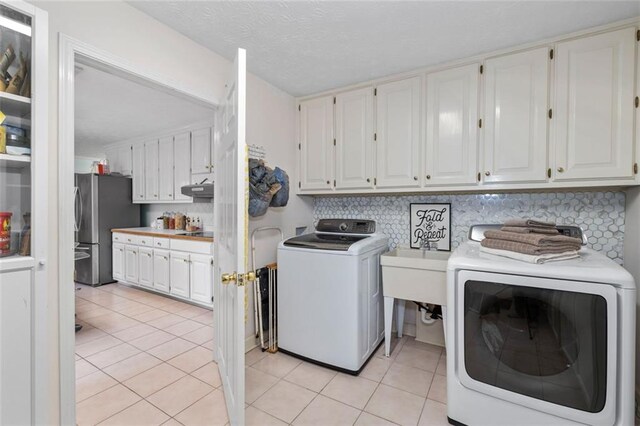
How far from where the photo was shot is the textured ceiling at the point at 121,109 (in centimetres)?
260

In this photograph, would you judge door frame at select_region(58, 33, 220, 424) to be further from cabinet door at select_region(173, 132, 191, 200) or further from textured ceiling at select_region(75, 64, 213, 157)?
cabinet door at select_region(173, 132, 191, 200)

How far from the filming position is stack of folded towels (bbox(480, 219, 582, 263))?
56.7 inches

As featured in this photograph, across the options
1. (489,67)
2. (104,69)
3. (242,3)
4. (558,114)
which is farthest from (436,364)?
(104,69)

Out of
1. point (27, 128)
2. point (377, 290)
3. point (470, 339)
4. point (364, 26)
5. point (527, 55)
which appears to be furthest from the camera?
point (377, 290)

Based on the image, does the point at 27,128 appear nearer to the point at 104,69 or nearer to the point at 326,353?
the point at 104,69

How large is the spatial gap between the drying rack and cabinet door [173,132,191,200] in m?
2.13

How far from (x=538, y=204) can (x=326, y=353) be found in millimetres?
1977

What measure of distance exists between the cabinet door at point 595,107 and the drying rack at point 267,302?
2201mm

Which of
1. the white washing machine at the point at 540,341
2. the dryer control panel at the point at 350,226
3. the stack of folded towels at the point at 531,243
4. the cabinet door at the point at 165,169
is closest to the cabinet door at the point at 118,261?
the cabinet door at the point at 165,169

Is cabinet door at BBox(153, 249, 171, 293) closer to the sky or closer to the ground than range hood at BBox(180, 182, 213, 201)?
closer to the ground

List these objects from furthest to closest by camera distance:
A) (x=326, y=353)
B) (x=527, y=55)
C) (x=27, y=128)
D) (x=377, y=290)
Result: 1. (x=377, y=290)
2. (x=326, y=353)
3. (x=527, y=55)
4. (x=27, y=128)

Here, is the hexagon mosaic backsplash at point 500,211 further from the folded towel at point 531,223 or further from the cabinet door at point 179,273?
the cabinet door at point 179,273

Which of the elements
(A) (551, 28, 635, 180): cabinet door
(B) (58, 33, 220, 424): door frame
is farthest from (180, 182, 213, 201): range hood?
(A) (551, 28, 635, 180): cabinet door

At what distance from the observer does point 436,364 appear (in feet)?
7.22
